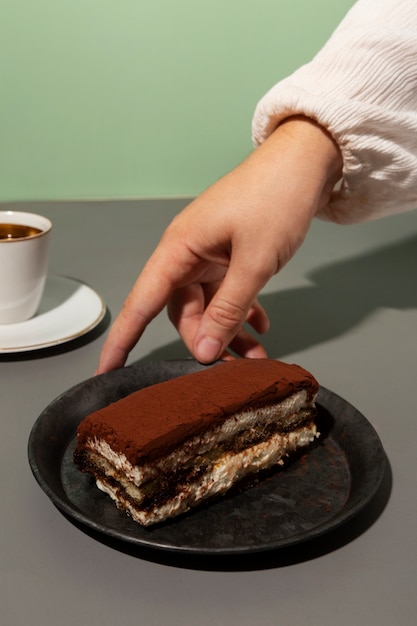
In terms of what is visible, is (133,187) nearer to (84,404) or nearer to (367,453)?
(84,404)

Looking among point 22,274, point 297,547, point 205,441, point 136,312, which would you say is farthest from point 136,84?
point 297,547

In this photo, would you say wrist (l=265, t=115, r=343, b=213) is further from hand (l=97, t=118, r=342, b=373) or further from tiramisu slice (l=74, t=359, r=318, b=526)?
tiramisu slice (l=74, t=359, r=318, b=526)

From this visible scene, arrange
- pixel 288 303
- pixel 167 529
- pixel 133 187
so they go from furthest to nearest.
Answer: pixel 133 187, pixel 288 303, pixel 167 529

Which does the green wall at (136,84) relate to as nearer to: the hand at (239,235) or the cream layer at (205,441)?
the hand at (239,235)

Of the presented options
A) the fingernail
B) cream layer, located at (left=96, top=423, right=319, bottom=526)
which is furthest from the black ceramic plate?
the fingernail

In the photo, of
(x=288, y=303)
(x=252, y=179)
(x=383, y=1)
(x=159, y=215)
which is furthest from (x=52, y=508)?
(x=159, y=215)

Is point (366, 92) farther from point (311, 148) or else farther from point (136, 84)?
point (136, 84)
